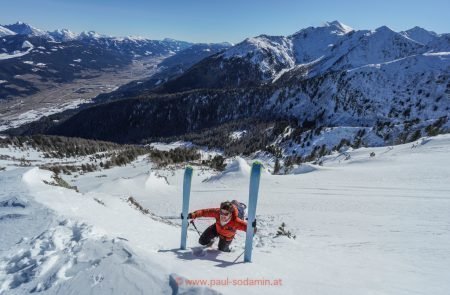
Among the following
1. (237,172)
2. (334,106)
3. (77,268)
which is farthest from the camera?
(334,106)

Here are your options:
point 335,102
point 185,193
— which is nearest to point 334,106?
point 335,102

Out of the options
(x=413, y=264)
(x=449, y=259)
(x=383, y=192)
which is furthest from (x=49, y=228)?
(x=383, y=192)

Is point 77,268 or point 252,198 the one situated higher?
point 252,198

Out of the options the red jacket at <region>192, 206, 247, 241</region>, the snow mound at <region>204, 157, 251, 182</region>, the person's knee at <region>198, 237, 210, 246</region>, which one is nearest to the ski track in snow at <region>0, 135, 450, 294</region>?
the red jacket at <region>192, 206, 247, 241</region>

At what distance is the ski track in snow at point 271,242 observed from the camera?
5727mm

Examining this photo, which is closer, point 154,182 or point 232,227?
point 232,227

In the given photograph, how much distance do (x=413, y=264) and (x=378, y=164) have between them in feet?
44.5

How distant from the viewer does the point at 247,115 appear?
126750mm

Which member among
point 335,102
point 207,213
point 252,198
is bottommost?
point 207,213

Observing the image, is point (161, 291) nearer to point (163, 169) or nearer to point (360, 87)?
point (163, 169)

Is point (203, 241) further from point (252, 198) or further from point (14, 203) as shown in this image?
point (14, 203)

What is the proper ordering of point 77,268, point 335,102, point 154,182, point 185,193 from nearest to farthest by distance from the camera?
point 77,268 < point 185,193 < point 154,182 < point 335,102

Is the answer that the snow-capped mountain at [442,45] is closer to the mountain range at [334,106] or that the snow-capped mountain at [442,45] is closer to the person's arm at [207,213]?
the mountain range at [334,106]

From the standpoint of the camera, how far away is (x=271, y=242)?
32.8 ft
